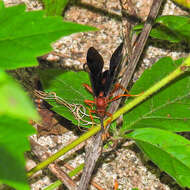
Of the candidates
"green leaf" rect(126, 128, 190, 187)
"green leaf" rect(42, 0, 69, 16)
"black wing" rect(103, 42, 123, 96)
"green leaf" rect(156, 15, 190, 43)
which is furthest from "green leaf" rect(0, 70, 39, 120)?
"green leaf" rect(42, 0, 69, 16)

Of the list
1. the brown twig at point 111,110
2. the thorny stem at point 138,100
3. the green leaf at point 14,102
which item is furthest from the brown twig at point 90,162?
the green leaf at point 14,102

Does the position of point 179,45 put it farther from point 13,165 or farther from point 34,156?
point 13,165

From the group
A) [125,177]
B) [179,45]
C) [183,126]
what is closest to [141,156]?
[125,177]

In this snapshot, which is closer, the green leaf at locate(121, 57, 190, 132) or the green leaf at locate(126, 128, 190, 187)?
the green leaf at locate(126, 128, 190, 187)

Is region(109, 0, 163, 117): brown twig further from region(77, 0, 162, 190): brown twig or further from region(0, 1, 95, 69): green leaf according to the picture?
region(0, 1, 95, 69): green leaf

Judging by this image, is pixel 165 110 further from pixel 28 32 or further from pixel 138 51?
pixel 28 32
